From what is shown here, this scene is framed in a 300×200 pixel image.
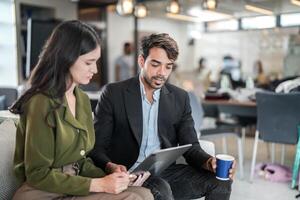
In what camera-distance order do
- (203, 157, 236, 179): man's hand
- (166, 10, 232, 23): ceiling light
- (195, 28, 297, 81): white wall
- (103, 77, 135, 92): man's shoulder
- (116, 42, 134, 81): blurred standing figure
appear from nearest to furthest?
(203, 157, 236, 179): man's hand → (103, 77, 135, 92): man's shoulder → (116, 42, 134, 81): blurred standing figure → (195, 28, 297, 81): white wall → (166, 10, 232, 23): ceiling light

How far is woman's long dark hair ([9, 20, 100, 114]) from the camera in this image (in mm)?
1188

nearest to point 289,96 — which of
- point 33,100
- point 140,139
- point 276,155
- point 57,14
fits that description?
point 276,155

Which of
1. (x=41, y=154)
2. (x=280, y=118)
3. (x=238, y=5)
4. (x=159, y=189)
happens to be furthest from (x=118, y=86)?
(x=238, y=5)

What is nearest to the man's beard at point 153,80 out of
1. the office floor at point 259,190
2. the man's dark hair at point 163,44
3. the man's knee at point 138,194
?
the man's dark hair at point 163,44

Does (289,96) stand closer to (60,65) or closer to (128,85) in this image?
(128,85)

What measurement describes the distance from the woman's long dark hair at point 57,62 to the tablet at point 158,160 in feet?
1.47

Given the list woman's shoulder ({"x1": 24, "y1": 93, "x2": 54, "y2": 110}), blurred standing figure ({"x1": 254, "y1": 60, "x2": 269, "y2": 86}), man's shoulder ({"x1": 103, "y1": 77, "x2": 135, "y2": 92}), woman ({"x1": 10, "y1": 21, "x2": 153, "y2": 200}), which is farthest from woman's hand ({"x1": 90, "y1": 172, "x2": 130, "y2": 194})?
blurred standing figure ({"x1": 254, "y1": 60, "x2": 269, "y2": 86})

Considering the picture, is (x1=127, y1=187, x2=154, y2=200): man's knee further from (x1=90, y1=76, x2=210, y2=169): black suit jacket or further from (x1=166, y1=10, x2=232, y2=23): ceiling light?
(x1=166, y1=10, x2=232, y2=23): ceiling light

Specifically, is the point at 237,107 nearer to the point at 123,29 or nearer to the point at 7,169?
the point at 7,169

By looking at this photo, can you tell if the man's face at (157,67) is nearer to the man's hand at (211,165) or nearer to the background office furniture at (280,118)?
the man's hand at (211,165)

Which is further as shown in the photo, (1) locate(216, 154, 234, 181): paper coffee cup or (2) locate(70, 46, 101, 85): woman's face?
(1) locate(216, 154, 234, 181): paper coffee cup

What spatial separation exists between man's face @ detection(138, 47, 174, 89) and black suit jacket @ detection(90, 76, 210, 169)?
96 millimetres

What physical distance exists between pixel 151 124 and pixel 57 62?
734mm

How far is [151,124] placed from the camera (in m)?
1.79
